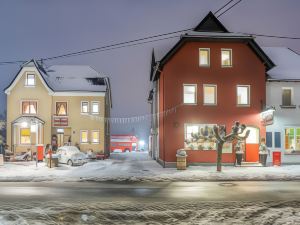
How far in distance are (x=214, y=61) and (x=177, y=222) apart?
71.9 ft

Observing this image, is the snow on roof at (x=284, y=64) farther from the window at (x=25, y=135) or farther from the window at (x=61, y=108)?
the window at (x=25, y=135)

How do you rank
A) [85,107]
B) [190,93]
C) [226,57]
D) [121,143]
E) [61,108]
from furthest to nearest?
[121,143]
[85,107]
[61,108]
[226,57]
[190,93]

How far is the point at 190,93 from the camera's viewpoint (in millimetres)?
30969

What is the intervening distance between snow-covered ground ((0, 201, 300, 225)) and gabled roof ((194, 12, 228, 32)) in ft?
69.2

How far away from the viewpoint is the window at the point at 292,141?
1277 inches

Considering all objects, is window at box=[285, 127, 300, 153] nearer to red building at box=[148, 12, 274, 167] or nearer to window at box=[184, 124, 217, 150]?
red building at box=[148, 12, 274, 167]

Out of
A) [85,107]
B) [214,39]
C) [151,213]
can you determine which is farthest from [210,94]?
[151,213]

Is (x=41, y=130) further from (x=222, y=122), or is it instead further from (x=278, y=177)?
(x=278, y=177)

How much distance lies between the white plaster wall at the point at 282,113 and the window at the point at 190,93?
5879mm

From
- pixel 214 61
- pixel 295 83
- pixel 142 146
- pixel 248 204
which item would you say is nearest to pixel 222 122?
pixel 214 61

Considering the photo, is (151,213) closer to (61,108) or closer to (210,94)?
(210,94)

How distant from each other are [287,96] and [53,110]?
2260 centimetres

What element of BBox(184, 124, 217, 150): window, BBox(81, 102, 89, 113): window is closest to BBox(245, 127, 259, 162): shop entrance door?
BBox(184, 124, 217, 150): window

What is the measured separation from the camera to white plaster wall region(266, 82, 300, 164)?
106 ft
